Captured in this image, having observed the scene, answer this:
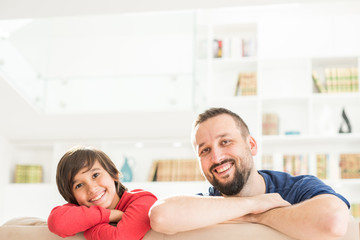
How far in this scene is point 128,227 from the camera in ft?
4.75

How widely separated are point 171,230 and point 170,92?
3635 mm

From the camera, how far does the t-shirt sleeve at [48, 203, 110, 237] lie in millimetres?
1384

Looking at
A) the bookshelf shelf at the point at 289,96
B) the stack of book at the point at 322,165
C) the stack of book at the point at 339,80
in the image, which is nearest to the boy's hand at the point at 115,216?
the bookshelf shelf at the point at 289,96

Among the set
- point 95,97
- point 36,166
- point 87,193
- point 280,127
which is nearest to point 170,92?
point 95,97

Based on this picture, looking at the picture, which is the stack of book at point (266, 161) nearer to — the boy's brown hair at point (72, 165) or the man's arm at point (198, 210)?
the boy's brown hair at point (72, 165)

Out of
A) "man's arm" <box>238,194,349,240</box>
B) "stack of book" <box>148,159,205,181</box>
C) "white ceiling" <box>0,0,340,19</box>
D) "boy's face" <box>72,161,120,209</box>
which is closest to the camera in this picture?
"man's arm" <box>238,194,349,240</box>

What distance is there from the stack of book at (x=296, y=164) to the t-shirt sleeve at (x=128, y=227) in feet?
11.0

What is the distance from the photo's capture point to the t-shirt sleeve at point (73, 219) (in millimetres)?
1384

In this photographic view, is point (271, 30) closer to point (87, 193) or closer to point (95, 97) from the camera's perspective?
point (95, 97)

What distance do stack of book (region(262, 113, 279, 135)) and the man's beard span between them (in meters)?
3.24

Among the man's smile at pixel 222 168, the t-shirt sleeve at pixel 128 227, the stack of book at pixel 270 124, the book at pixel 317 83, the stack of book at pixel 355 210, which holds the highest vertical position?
the book at pixel 317 83

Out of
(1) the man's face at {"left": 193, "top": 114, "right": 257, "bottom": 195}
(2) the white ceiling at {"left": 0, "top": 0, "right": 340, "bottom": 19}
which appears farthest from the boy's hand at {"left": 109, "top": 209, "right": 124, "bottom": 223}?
(2) the white ceiling at {"left": 0, "top": 0, "right": 340, "bottom": 19}

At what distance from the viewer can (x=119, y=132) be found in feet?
17.4

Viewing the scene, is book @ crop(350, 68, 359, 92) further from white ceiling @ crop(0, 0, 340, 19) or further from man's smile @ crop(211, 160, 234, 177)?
man's smile @ crop(211, 160, 234, 177)
